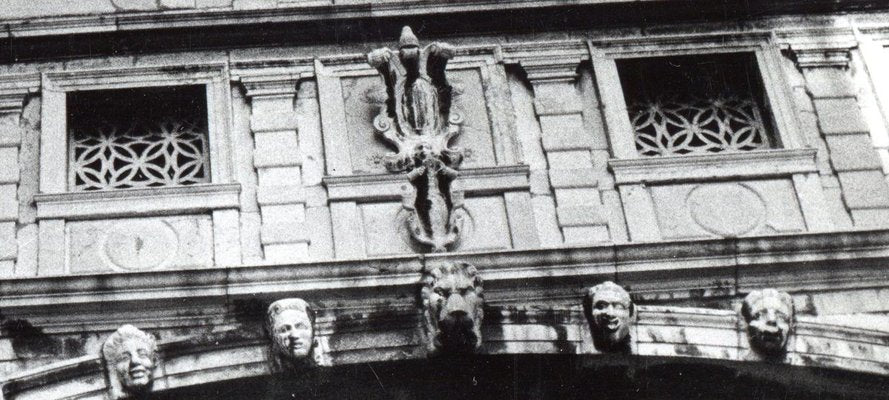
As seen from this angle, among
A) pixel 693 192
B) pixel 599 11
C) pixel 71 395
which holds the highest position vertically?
pixel 599 11

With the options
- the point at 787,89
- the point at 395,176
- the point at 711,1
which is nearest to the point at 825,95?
the point at 787,89

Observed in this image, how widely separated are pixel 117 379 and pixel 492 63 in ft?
12.6

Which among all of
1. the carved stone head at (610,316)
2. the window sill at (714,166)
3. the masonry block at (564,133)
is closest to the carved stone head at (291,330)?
the carved stone head at (610,316)

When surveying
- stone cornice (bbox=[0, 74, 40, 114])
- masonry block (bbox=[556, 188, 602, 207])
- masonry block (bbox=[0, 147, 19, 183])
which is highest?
stone cornice (bbox=[0, 74, 40, 114])

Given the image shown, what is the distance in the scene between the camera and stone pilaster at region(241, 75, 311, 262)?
11789 millimetres

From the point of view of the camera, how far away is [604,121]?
12586 millimetres

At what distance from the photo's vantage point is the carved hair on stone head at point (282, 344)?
1101 centimetres

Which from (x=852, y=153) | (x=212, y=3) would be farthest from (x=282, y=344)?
(x=852, y=153)

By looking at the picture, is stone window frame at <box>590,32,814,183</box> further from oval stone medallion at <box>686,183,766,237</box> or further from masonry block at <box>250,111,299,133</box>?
masonry block at <box>250,111,299,133</box>

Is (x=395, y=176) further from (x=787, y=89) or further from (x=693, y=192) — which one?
(x=787, y=89)

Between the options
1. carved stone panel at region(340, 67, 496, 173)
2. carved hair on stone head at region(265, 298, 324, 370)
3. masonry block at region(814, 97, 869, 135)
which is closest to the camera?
carved hair on stone head at region(265, 298, 324, 370)

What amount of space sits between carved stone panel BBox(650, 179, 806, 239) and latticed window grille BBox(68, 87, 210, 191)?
130 inches

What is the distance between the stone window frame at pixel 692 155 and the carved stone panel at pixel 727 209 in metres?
0.10

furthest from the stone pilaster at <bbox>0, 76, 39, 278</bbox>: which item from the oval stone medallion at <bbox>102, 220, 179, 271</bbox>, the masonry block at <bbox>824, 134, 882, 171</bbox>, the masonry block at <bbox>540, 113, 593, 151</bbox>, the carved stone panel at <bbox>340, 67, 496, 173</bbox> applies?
the masonry block at <bbox>824, 134, 882, 171</bbox>
